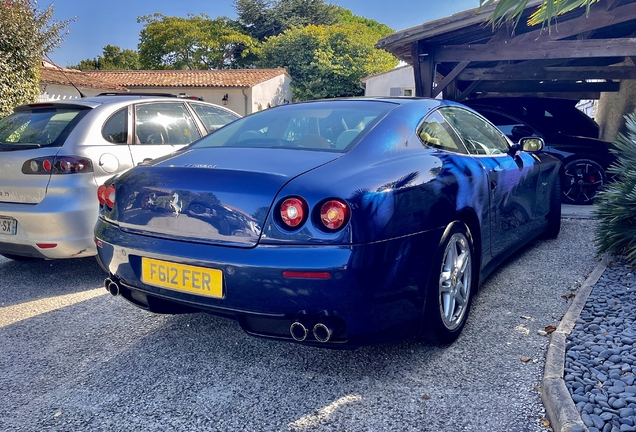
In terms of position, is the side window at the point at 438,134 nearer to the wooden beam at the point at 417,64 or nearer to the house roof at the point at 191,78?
the wooden beam at the point at 417,64

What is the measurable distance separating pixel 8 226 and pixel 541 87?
10911 mm

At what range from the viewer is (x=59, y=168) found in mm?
3996

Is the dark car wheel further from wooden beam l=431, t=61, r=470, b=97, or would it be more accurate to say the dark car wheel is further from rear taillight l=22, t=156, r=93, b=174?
rear taillight l=22, t=156, r=93, b=174

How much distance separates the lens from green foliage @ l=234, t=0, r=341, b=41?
1935 inches

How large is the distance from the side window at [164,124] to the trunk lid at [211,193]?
6.59 feet

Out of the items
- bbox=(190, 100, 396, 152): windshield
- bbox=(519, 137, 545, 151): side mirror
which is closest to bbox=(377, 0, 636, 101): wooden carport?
bbox=(519, 137, 545, 151): side mirror

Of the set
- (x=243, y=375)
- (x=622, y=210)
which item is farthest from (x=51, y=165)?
(x=622, y=210)

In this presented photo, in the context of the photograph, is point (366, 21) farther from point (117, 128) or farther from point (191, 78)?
point (117, 128)

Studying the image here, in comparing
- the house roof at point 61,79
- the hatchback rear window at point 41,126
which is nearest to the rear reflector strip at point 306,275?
the hatchback rear window at point 41,126

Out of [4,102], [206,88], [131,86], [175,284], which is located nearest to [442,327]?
[175,284]

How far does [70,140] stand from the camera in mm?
4094

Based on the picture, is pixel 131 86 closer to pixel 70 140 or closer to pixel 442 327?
pixel 70 140

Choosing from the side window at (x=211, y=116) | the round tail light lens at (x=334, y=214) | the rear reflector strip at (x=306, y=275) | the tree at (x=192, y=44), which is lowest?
the rear reflector strip at (x=306, y=275)

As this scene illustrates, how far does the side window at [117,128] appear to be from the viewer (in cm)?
436
